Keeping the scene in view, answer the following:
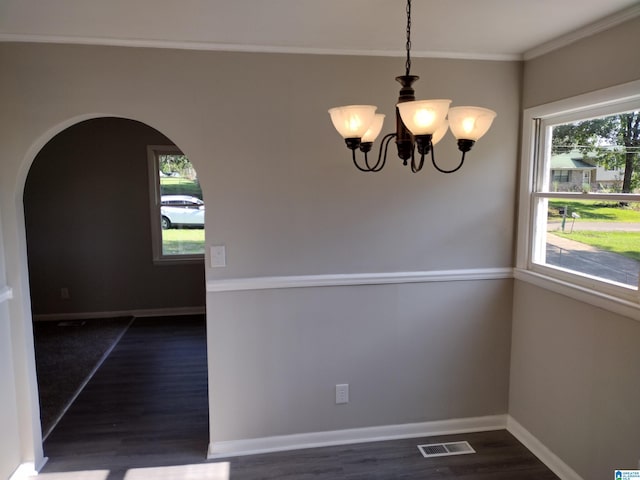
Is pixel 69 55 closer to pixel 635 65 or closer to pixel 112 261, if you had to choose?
pixel 635 65

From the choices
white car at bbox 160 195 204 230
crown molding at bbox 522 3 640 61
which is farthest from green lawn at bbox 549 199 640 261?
white car at bbox 160 195 204 230

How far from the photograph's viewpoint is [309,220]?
2.68m

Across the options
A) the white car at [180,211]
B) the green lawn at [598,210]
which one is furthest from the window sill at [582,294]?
the white car at [180,211]

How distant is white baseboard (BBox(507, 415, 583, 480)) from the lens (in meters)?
2.49

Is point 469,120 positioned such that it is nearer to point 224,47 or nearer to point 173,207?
point 224,47

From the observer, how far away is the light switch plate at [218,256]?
2.61 meters

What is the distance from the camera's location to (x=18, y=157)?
2.39 metres

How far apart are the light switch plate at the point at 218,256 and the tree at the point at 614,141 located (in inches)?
81.4

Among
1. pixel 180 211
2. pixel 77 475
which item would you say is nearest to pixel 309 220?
pixel 77 475

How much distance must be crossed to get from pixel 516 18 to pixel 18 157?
264 cm

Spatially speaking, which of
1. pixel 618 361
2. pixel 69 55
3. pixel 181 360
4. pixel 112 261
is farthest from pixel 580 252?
pixel 112 261

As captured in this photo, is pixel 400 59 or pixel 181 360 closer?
pixel 400 59

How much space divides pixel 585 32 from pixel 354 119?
62.1 inches

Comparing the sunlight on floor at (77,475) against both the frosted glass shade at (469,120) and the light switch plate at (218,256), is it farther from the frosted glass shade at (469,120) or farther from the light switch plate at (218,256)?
the frosted glass shade at (469,120)
